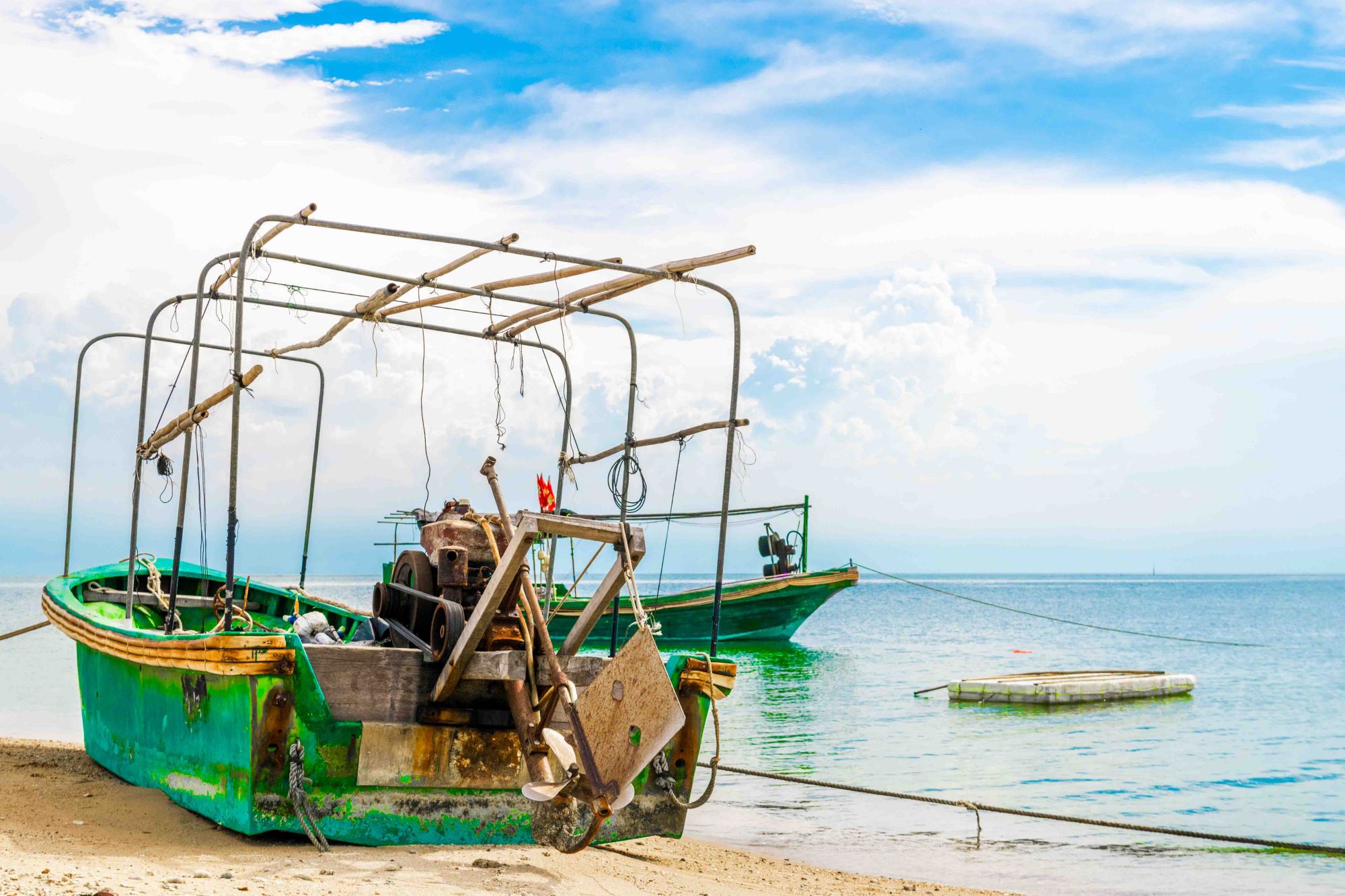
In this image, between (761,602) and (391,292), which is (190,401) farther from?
(761,602)

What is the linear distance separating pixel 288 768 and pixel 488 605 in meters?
1.18

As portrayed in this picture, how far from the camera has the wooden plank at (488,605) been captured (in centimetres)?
506

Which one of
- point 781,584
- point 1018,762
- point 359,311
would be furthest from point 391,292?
point 781,584

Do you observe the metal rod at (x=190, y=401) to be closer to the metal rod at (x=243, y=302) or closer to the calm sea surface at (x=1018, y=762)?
→ the metal rod at (x=243, y=302)

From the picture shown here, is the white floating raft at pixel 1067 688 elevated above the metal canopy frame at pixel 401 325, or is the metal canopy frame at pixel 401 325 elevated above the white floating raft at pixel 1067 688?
the metal canopy frame at pixel 401 325

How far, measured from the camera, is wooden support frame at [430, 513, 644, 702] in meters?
5.07

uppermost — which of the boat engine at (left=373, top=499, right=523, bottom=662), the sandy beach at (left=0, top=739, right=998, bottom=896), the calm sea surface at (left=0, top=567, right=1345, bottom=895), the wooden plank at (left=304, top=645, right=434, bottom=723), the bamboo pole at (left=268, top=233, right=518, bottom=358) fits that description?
the bamboo pole at (left=268, top=233, right=518, bottom=358)

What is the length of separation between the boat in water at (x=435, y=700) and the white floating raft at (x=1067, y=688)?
41.7 ft

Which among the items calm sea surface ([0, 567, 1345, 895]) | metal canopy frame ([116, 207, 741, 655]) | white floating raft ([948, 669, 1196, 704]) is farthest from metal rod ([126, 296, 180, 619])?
white floating raft ([948, 669, 1196, 704])

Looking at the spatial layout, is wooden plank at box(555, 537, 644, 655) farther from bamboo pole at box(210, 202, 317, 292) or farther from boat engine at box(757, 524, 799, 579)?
boat engine at box(757, 524, 799, 579)

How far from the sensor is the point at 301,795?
546 centimetres

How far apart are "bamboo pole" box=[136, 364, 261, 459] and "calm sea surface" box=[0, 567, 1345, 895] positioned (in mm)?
4722

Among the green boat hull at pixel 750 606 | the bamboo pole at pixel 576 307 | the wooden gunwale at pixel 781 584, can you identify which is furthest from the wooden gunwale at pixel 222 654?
the wooden gunwale at pixel 781 584

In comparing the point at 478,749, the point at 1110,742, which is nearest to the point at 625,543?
the point at 478,749
